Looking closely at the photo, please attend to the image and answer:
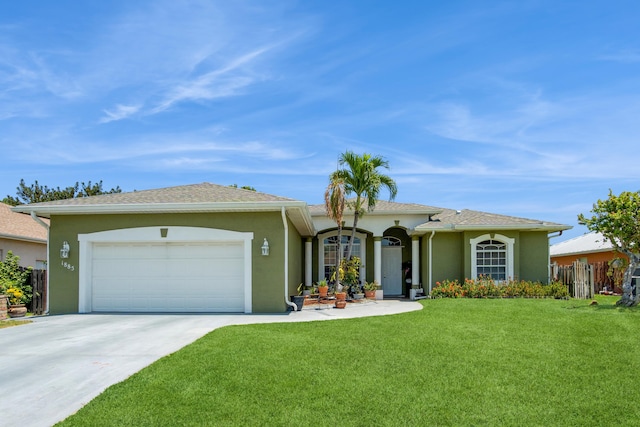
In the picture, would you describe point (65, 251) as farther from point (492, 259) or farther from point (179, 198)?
point (492, 259)

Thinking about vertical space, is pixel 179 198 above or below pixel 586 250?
above

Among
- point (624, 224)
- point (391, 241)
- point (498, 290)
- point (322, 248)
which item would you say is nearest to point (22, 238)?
point (322, 248)

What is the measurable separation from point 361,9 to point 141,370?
31.6 feet

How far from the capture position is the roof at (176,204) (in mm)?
13055

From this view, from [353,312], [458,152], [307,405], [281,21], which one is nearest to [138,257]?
[353,312]

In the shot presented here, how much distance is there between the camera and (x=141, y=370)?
6.75 m

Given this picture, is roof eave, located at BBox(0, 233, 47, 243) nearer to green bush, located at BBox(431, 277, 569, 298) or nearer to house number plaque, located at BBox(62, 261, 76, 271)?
house number plaque, located at BBox(62, 261, 76, 271)

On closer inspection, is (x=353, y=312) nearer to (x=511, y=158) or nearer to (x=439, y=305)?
(x=439, y=305)

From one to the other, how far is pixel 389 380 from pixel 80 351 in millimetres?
5149

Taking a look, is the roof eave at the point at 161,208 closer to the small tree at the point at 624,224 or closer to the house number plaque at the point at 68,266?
the house number plaque at the point at 68,266

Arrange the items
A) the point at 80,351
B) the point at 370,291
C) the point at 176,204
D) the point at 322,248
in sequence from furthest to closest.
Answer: the point at 322,248
the point at 370,291
the point at 176,204
the point at 80,351

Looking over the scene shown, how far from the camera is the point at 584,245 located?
28.5m

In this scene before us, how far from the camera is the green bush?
16.8 meters

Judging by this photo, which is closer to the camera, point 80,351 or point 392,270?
point 80,351
